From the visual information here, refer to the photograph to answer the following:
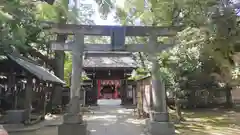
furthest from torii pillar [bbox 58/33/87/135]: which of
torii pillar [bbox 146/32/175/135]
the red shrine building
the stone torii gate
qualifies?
the red shrine building

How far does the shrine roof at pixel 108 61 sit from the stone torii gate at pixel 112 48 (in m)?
13.2

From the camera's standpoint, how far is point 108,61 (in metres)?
23.7

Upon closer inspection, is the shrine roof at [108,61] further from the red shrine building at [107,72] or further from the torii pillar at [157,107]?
the torii pillar at [157,107]

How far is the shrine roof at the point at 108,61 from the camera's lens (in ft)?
72.4

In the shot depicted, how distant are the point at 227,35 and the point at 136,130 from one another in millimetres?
5870

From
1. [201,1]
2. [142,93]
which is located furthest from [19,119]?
[201,1]

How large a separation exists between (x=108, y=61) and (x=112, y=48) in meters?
15.6

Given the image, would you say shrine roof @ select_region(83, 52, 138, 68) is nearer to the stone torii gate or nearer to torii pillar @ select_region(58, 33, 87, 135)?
the stone torii gate

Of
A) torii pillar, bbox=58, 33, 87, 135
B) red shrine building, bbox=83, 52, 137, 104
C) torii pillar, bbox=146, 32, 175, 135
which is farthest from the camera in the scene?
red shrine building, bbox=83, 52, 137, 104

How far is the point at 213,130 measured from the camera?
31.1ft

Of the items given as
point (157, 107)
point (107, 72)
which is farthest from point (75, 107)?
point (107, 72)

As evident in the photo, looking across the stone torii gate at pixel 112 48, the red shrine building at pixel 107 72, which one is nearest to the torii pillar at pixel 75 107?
the stone torii gate at pixel 112 48

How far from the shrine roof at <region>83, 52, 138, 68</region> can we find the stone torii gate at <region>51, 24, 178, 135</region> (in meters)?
13.2

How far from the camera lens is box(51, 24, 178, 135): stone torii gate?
7.80 meters
